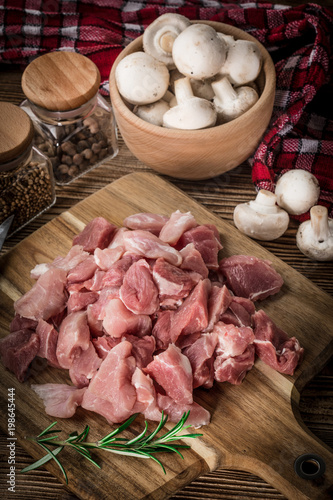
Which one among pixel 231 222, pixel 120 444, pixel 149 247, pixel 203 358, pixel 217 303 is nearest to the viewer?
pixel 120 444

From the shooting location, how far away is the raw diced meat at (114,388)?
77.6 inches

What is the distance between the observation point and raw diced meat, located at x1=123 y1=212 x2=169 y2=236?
2.48m

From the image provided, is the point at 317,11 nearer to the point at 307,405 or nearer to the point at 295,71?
the point at 295,71

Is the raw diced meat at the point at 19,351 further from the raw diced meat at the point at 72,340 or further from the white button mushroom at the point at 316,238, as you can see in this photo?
the white button mushroom at the point at 316,238

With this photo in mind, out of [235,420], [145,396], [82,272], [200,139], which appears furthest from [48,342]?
[200,139]

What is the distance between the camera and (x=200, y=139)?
248cm

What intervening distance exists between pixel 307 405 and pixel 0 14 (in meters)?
2.85

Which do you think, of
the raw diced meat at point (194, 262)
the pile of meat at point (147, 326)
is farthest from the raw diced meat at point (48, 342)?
the raw diced meat at point (194, 262)

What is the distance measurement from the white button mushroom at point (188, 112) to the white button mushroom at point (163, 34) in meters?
0.20

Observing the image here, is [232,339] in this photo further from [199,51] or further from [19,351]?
[199,51]

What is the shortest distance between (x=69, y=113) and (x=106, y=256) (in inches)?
32.5

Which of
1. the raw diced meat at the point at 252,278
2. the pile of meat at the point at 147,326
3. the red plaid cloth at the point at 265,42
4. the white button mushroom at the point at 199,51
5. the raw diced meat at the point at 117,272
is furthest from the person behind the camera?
the red plaid cloth at the point at 265,42

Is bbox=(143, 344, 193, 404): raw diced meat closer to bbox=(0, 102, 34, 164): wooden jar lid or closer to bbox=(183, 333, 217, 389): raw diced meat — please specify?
bbox=(183, 333, 217, 389): raw diced meat

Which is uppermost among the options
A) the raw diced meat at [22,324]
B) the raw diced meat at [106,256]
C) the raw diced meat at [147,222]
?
the raw diced meat at [147,222]
